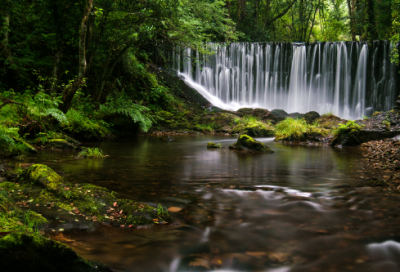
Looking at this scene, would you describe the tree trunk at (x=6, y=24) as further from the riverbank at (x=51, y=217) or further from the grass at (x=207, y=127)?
the grass at (x=207, y=127)

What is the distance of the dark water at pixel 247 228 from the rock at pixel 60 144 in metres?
3.44

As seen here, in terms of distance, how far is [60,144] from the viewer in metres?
9.25

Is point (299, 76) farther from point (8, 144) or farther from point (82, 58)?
point (8, 144)

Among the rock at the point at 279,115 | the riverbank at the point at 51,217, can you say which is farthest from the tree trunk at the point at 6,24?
the rock at the point at 279,115

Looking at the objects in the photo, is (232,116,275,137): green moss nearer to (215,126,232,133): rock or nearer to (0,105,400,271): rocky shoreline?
(215,126,232,133): rock

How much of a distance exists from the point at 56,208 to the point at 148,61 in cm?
2201

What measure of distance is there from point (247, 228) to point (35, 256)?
212cm

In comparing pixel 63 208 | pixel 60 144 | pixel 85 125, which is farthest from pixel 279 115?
pixel 63 208

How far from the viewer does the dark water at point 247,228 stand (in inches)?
97.9

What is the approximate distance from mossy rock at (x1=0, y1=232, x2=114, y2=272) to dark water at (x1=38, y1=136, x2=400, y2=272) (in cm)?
49

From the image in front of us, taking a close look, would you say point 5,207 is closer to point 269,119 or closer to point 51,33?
point 51,33

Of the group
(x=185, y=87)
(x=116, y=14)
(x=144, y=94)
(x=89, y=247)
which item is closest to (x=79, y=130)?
(x=116, y=14)

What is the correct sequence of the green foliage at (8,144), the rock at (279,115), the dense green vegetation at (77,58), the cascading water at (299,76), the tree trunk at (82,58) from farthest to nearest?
the cascading water at (299,76) < the rock at (279,115) < the dense green vegetation at (77,58) < the tree trunk at (82,58) < the green foliage at (8,144)

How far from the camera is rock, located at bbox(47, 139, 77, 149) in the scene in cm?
916
